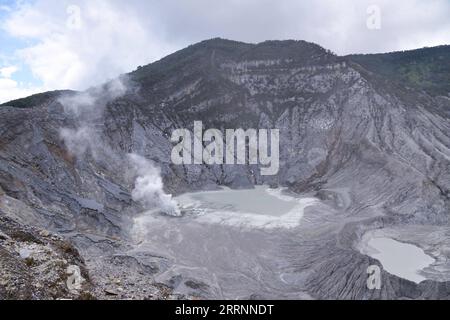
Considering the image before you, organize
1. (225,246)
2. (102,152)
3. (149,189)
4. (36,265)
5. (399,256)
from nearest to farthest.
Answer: (36,265)
(399,256)
(225,246)
(149,189)
(102,152)

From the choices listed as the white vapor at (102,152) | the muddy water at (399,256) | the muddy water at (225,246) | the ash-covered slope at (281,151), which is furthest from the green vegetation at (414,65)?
the muddy water at (399,256)

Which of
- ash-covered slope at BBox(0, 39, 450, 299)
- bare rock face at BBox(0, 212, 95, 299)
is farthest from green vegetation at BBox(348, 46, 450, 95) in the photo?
bare rock face at BBox(0, 212, 95, 299)

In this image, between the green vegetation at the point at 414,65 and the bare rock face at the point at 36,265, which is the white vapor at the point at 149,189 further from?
the green vegetation at the point at 414,65

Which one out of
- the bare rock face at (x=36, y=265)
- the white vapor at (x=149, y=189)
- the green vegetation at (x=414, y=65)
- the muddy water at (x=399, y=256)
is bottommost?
the muddy water at (x=399, y=256)

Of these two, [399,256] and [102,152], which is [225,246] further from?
[102,152]

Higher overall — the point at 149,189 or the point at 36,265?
the point at 149,189

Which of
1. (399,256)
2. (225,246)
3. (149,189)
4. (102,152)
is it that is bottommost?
(399,256)

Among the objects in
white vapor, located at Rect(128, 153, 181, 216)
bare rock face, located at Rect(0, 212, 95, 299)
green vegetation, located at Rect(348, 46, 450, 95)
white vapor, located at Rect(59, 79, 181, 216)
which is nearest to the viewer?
bare rock face, located at Rect(0, 212, 95, 299)

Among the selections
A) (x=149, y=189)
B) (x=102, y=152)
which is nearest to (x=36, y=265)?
(x=149, y=189)

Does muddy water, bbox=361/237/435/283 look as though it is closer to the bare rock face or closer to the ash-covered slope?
the ash-covered slope

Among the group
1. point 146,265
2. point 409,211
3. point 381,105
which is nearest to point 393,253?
point 409,211
